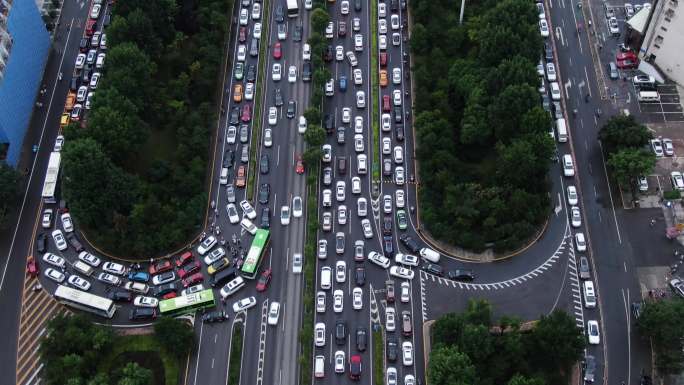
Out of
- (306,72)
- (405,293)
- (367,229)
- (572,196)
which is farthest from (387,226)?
(306,72)

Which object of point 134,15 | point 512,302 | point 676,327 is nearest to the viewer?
point 676,327

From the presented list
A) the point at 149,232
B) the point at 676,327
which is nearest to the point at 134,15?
the point at 149,232

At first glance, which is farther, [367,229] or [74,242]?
[74,242]

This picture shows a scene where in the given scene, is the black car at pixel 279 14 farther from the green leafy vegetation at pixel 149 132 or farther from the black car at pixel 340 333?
the black car at pixel 340 333

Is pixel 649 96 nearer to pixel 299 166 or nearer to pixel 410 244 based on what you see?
pixel 410 244

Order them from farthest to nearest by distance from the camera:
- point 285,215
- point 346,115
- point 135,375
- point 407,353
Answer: point 346,115 → point 285,215 → point 407,353 → point 135,375

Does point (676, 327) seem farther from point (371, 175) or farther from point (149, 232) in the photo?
point (149, 232)

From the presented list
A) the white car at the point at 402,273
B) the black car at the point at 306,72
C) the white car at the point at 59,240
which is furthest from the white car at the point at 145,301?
the black car at the point at 306,72

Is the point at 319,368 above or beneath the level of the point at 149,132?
beneath
